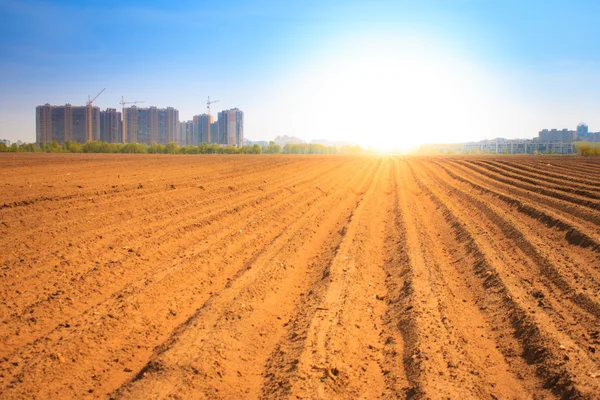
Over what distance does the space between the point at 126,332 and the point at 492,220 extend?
30.7 feet

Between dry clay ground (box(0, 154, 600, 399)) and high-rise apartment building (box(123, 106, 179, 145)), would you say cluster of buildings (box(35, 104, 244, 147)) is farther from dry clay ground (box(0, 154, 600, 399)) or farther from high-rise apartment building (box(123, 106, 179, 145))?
dry clay ground (box(0, 154, 600, 399))

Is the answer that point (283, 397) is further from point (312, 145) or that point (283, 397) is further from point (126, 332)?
point (312, 145)

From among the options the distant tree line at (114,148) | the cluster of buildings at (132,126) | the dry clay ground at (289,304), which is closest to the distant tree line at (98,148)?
the distant tree line at (114,148)

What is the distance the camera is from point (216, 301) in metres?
5.68

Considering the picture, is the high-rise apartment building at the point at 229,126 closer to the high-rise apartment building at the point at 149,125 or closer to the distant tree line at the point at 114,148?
the high-rise apartment building at the point at 149,125

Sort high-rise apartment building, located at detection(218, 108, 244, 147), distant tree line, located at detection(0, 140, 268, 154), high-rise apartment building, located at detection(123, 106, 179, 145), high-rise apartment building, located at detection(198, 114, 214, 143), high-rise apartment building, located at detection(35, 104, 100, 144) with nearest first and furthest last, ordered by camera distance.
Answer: distant tree line, located at detection(0, 140, 268, 154)
high-rise apartment building, located at detection(35, 104, 100, 144)
high-rise apartment building, located at detection(123, 106, 179, 145)
high-rise apartment building, located at detection(218, 108, 244, 147)
high-rise apartment building, located at detection(198, 114, 214, 143)

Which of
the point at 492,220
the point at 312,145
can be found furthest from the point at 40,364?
the point at 312,145

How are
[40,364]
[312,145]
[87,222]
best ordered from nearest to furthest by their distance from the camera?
[40,364] < [87,222] < [312,145]

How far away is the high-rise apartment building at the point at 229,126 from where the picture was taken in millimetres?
144875

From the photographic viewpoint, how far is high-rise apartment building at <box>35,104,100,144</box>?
100812mm

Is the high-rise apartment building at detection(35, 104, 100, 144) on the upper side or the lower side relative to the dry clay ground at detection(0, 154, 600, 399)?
upper

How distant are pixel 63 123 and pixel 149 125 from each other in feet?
81.5

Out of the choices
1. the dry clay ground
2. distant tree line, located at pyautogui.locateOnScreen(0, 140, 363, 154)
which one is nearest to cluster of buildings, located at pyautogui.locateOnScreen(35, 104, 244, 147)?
distant tree line, located at pyautogui.locateOnScreen(0, 140, 363, 154)

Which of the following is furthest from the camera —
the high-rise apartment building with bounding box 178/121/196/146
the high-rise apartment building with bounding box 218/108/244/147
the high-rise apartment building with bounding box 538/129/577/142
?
the high-rise apartment building with bounding box 538/129/577/142
